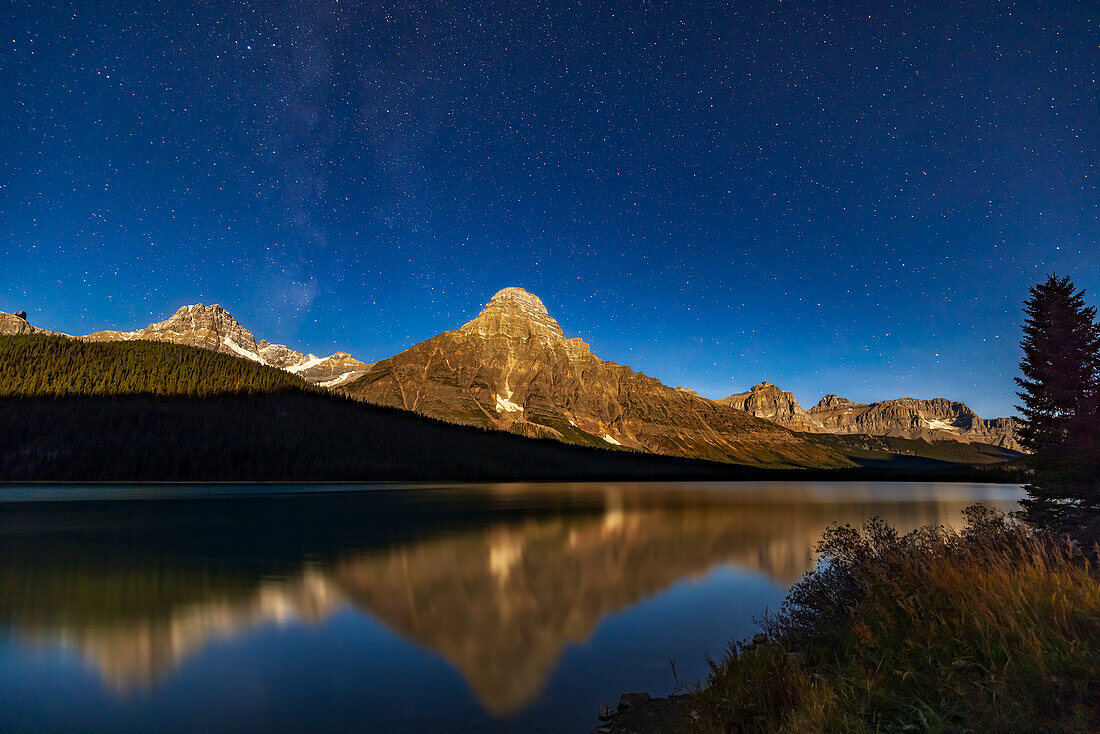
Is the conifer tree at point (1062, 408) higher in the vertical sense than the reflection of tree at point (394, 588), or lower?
higher

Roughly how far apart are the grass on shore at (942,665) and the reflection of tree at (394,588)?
22.8 feet

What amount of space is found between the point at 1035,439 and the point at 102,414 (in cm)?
22932

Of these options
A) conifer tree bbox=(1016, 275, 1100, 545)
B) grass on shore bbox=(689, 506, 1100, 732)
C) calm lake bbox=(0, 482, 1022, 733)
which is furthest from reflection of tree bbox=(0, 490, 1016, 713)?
conifer tree bbox=(1016, 275, 1100, 545)

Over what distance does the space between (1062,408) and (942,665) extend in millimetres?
42586

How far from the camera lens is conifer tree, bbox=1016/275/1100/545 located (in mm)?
34344

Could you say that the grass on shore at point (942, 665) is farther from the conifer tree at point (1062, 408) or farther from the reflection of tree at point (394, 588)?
the conifer tree at point (1062, 408)

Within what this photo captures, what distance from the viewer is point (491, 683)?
15055 millimetres

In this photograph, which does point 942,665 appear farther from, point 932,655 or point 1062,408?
point 1062,408

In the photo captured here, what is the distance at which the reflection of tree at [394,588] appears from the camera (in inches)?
697

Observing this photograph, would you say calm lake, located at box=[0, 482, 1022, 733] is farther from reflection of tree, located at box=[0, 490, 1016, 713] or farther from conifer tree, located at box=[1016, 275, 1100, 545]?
conifer tree, located at box=[1016, 275, 1100, 545]

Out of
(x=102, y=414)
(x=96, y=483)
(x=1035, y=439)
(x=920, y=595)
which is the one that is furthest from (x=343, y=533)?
(x=102, y=414)

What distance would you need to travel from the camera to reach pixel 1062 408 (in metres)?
37.9

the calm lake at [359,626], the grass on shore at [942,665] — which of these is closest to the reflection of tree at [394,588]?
the calm lake at [359,626]

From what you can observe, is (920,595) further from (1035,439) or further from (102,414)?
(102,414)
